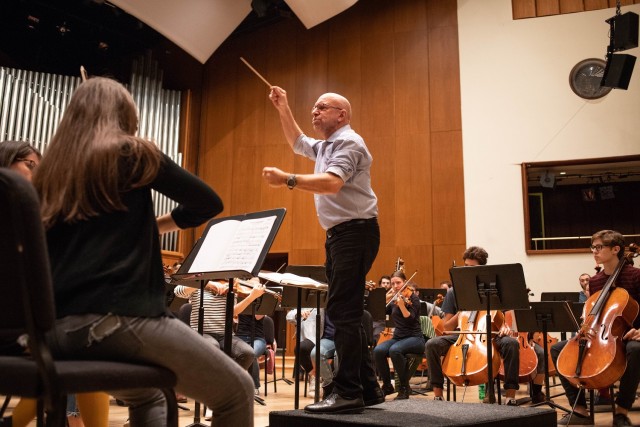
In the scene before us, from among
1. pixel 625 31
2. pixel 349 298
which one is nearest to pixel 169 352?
pixel 349 298

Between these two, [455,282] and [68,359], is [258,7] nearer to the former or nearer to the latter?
[455,282]

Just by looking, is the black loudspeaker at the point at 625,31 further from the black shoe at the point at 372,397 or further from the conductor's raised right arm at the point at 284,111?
the black shoe at the point at 372,397

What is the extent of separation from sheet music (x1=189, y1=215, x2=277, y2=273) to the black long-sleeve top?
0.90m

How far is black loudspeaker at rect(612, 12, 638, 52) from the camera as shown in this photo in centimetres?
803

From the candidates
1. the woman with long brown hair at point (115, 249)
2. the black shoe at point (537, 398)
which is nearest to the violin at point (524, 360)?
the black shoe at point (537, 398)

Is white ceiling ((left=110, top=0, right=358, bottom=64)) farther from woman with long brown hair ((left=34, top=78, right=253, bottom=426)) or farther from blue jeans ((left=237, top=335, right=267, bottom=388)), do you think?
woman with long brown hair ((left=34, top=78, right=253, bottom=426))

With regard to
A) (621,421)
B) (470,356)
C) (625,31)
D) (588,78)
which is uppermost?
(625,31)

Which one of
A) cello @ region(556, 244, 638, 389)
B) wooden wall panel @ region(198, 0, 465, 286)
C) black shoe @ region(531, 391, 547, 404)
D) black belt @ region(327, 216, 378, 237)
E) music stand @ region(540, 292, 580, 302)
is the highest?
wooden wall panel @ region(198, 0, 465, 286)

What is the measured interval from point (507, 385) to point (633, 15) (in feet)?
18.8

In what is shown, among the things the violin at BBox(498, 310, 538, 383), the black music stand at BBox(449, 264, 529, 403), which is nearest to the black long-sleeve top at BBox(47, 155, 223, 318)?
the black music stand at BBox(449, 264, 529, 403)

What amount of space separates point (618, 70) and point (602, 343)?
5.49 m

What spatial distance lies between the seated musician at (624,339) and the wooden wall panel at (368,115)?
4919 mm

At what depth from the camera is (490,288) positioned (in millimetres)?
4340

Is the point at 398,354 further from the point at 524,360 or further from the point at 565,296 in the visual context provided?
the point at 565,296
